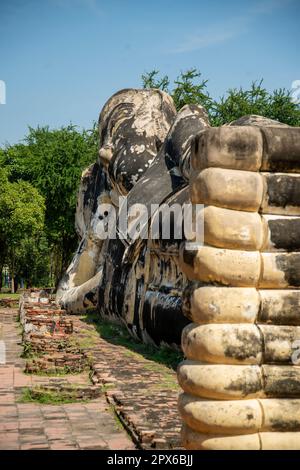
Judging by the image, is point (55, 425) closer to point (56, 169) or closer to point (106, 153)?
point (106, 153)

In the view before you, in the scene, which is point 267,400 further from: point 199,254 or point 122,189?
point 122,189

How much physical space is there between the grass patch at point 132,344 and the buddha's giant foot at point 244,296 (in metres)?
4.35

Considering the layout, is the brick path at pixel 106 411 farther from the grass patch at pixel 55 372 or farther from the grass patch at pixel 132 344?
Answer: the grass patch at pixel 132 344

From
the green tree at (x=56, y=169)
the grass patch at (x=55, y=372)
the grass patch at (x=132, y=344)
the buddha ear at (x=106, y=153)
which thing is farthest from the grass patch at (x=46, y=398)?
the green tree at (x=56, y=169)

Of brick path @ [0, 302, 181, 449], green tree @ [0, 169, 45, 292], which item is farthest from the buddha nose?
green tree @ [0, 169, 45, 292]

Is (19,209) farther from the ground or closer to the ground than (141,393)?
farther from the ground

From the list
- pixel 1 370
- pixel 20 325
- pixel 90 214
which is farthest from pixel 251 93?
pixel 1 370

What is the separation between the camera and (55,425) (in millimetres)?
5969

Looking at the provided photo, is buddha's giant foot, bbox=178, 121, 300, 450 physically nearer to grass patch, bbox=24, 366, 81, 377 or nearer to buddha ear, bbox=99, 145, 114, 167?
grass patch, bbox=24, 366, 81, 377

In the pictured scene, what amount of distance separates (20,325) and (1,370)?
214 inches

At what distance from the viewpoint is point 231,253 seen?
452 centimetres

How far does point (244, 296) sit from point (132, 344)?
667 cm

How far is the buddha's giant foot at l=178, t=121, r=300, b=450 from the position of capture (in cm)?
438

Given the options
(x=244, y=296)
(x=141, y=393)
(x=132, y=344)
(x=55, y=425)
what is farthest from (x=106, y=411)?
(x=132, y=344)
